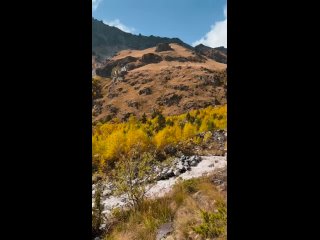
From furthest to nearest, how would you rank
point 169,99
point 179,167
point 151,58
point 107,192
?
point 151,58, point 169,99, point 179,167, point 107,192

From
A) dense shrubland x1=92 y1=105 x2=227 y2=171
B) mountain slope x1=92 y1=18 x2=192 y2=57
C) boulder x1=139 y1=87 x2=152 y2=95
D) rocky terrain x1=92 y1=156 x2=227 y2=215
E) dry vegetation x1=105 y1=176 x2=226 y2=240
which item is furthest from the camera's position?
mountain slope x1=92 y1=18 x2=192 y2=57

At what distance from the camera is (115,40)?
89875mm

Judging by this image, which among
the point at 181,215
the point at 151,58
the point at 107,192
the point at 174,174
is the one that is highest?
the point at 151,58

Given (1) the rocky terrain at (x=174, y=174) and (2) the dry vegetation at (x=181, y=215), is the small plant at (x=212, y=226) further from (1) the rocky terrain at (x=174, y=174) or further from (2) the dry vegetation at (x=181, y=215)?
(1) the rocky terrain at (x=174, y=174)

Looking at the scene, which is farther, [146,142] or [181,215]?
[146,142]

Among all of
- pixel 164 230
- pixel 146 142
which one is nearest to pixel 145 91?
pixel 146 142

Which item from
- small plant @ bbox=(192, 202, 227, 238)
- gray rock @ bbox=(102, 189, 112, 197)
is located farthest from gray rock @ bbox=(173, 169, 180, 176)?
small plant @ bbox=(192, 202, 227, 238)

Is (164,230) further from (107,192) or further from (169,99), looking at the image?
(169,99)

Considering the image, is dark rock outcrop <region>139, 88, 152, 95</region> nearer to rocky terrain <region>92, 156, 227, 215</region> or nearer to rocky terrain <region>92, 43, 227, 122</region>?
rocky terrain <region>92, 43, 227, 122</region>

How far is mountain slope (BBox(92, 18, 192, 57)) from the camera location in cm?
8375

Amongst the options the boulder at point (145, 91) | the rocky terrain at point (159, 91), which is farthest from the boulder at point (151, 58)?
the boulder at point (145, 91)

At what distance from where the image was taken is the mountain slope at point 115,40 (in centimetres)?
8375
